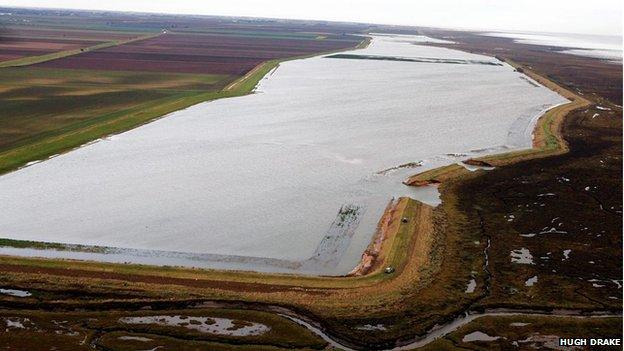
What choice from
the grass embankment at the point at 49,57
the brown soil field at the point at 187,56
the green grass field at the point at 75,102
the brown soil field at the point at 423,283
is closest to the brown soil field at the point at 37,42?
the grass embankment at the point at 49,57

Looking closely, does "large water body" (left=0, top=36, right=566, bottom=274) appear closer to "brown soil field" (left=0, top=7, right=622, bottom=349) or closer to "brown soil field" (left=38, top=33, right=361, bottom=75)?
"brown soil field" (left=0, top=7, right=622, bottom=349)

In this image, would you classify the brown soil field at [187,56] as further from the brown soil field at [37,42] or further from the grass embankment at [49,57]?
the brown soil field at [37,42]

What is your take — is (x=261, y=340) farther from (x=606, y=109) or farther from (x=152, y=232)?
(x=606, y=109)

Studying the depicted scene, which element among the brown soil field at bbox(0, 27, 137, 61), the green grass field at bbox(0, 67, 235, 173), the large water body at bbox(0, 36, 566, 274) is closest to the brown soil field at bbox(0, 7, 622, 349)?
the large water body at bbox(0, 36, 566, 274)

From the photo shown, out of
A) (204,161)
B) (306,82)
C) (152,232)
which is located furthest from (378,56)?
(152,232)

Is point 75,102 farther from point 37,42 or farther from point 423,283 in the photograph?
point 37,42

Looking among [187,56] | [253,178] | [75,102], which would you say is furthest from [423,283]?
[187,56]
